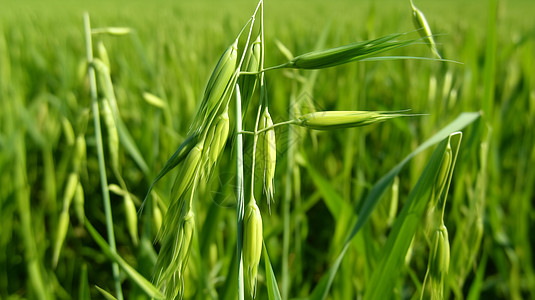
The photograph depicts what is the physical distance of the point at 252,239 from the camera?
0.24 metres

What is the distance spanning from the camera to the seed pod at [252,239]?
9.4 inches

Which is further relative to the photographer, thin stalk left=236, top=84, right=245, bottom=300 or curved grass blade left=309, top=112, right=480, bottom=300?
curved grass blade left=309, top=112, right=480, bottom=300

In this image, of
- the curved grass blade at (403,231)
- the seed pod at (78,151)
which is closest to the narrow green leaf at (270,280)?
the curved grass blade at (403,231)

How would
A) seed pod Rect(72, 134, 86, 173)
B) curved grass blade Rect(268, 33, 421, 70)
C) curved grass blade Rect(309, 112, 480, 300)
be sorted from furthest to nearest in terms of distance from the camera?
seed pod Rect(72, 134, 86, 173) → curved grass blade Rect(309, 112, 480, 300) → curved grass blade Rect(268, 33, 421, 70)

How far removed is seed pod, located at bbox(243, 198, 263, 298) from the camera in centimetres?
24

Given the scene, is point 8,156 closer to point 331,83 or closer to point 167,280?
point 167,280

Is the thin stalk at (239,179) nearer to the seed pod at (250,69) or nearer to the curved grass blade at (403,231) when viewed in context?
the seed pod at (250,69)

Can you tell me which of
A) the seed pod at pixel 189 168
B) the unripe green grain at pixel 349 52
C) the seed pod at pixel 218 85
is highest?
the unripe green grain at pixel 349 52

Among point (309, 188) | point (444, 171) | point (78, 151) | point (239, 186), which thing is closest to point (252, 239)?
point (239, 186)

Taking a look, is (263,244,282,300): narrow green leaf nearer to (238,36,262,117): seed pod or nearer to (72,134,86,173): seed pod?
(238,36,262,117): seed pod

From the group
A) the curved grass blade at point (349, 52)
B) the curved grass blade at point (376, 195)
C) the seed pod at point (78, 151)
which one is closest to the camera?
the curved grass blade at point (349, 52)

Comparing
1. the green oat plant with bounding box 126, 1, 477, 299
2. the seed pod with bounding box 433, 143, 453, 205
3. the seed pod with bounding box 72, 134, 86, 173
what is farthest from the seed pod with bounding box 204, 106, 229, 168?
the seed pod with bounding box 72, 134, 86, 173

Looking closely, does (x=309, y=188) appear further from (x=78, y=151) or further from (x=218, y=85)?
(x=218, y=85)

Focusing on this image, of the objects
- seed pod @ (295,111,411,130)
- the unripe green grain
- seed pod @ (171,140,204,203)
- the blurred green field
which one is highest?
the unripe green grain
